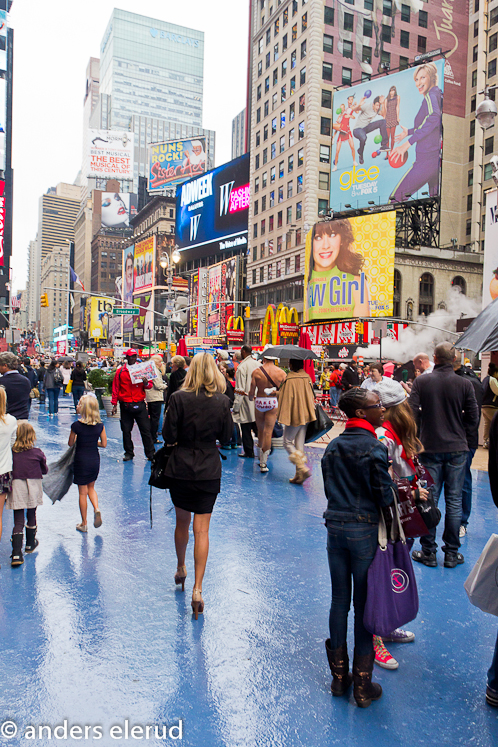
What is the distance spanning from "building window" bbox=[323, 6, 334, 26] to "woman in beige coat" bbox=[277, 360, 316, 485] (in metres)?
56.0

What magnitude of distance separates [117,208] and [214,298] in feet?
316

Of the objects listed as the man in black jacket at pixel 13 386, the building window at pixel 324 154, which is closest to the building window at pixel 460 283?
the building window at pixel 324 154

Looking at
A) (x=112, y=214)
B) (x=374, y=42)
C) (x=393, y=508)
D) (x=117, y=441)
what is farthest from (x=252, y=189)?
(x=112, y=214)

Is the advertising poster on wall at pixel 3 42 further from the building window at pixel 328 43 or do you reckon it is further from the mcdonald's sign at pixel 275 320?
the mcdonald's sign at pixel 275 320

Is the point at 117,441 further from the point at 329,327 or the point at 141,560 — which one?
the point at 329,327

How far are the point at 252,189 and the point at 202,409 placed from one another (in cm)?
6437

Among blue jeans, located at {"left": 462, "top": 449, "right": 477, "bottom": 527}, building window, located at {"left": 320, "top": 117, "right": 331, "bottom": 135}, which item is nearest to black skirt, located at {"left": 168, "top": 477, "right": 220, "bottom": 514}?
blue jeans, located at {"left": 462, "top": 449, "right": 477, "bottom": 527}

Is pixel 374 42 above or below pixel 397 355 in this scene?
above

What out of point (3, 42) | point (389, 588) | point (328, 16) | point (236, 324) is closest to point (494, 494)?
point (389, 588)

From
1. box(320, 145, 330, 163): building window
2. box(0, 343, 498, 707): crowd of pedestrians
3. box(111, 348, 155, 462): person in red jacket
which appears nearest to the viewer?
box(0, 343, 498, 707): crowd of pedestrians

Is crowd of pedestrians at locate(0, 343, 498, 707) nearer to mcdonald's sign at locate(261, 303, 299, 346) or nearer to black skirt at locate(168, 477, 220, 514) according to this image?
black skirt at locate(168, 477, 220, 514)

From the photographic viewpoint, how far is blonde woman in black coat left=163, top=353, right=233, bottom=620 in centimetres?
442

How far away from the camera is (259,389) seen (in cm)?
974

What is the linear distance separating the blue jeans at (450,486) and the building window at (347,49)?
194 feet
